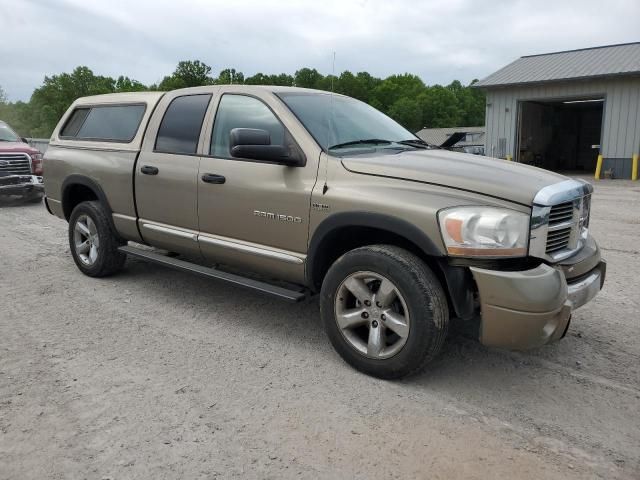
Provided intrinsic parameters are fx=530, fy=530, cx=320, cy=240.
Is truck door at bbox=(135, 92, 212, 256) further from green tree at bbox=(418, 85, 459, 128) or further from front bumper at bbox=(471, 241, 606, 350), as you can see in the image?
green tree at bbox=(418, 85, 459, 128)

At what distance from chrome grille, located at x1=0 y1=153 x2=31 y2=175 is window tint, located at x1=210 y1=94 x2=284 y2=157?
9.19 m

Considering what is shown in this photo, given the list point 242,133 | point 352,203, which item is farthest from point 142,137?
point 352,203

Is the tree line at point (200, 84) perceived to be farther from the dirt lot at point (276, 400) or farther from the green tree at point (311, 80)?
the dirt lot at point (276, 400)

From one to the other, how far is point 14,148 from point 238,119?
967cm

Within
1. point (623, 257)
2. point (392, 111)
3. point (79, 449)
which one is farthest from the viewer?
point (392, 111)

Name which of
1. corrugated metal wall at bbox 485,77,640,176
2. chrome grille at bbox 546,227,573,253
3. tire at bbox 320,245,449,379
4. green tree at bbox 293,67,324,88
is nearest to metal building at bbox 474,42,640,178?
corrugated metal wall at bbox 485,77,640,176

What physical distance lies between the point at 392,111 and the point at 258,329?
72014 mm

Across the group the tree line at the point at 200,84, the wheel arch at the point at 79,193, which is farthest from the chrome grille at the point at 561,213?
the tree line at the point at 200,84

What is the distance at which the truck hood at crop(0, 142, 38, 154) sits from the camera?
455 inches

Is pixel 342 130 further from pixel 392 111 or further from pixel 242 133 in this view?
pixel 392 111

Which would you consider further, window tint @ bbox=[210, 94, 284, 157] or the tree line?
the tree line

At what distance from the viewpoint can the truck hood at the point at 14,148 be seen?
37.9 ft

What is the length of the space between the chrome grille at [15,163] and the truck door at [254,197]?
9120mm

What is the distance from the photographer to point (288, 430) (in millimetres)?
2857
